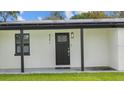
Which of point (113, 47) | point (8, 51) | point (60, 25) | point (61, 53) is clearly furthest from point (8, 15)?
point (60, 25)

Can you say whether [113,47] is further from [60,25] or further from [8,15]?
[8,15]

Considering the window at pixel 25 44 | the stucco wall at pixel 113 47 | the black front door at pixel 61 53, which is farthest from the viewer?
the black front door at pixel 61 53

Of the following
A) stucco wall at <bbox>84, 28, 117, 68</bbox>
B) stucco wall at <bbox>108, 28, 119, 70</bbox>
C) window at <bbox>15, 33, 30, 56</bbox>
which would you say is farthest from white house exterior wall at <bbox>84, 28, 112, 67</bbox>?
window at <bbox>15, 33, 30, 56</bbox>

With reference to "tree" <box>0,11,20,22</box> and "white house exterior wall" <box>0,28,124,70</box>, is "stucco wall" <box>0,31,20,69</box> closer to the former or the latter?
"white house exterior wall" <box>0,28,124,70</box>

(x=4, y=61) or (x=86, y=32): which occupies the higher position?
(x=86, y=32)

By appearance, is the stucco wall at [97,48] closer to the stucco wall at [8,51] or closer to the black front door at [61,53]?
the black front door at [61,53]

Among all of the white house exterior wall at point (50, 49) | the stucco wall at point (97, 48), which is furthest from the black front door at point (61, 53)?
the stucco wall at point (97, 48)

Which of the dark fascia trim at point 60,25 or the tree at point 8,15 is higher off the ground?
the tree at point 8,15
